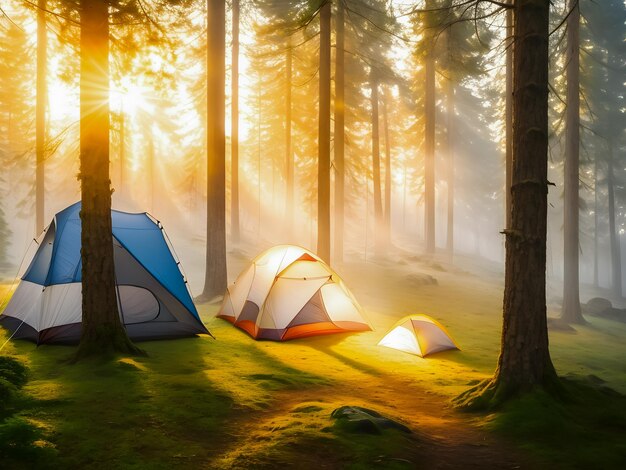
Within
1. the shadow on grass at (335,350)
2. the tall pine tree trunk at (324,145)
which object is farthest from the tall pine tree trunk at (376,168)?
the shadow on grass at (335,350)

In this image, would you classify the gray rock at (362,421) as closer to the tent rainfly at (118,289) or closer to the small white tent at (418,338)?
the small white tent at (418,338)

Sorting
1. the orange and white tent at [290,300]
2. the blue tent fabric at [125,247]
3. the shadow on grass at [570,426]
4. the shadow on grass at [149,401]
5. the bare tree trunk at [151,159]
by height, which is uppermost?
the bare tree trunk at [151,159]

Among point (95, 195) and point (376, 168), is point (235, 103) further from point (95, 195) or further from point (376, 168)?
point (95, 195)

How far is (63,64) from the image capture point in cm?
989

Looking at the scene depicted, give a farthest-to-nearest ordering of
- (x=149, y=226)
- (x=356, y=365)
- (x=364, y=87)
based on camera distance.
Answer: (x=364, y=87)
(x=149, y=226)
(x=356, y=365)

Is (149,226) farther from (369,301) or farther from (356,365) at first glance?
(369,301)

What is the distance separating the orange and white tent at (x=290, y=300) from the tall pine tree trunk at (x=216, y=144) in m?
2.44

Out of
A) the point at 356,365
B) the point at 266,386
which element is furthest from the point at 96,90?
the point at 356,365

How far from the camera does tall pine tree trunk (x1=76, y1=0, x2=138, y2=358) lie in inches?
293

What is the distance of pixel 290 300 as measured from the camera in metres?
11.1

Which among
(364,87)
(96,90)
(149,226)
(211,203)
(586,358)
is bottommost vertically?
(586,358)

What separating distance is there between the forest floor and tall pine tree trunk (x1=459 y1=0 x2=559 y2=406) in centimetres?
44

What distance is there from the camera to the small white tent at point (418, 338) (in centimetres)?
1052

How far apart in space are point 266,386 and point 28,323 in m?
5.55
